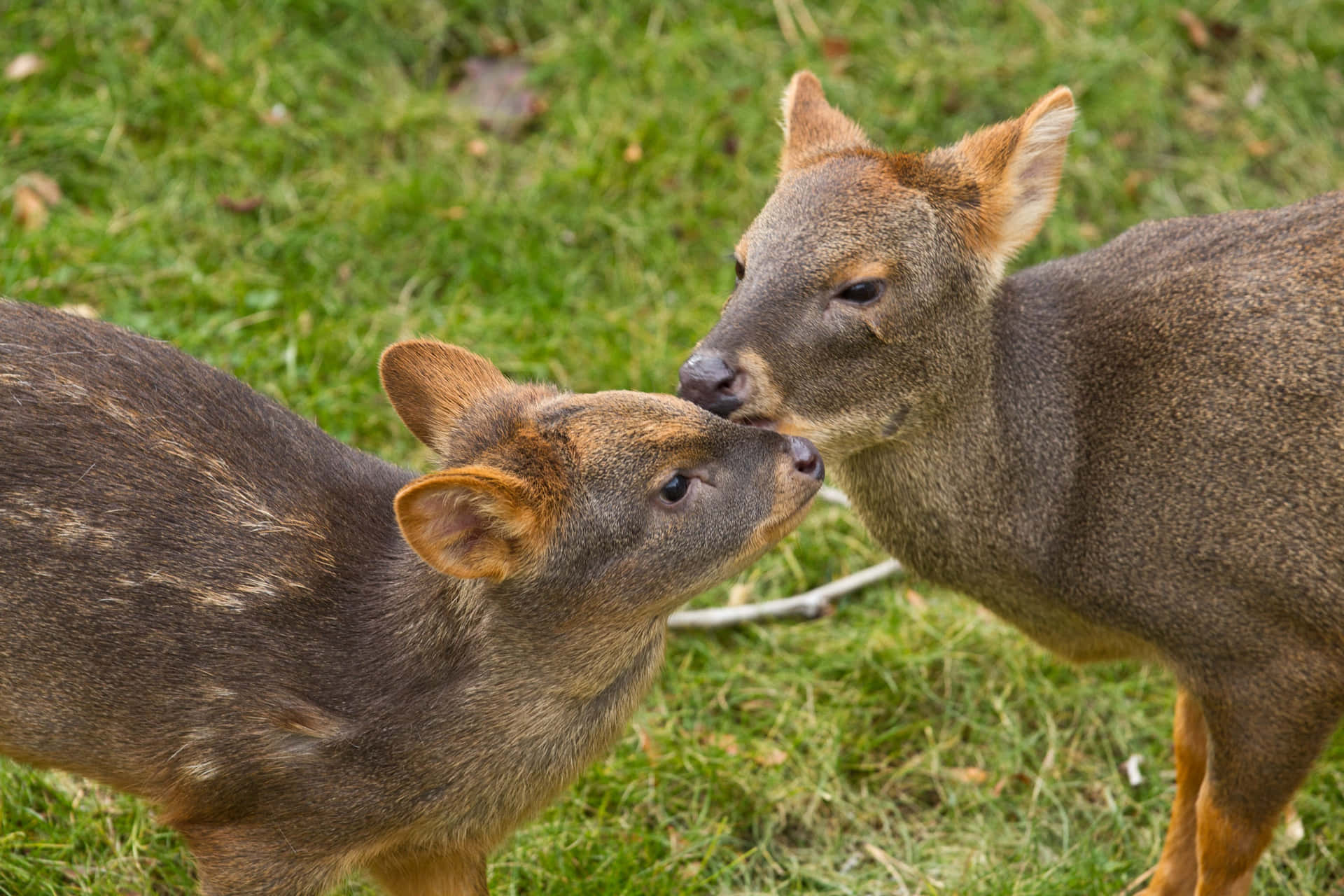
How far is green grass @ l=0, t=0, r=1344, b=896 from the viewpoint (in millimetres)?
5680

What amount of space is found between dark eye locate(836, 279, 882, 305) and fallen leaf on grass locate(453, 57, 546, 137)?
13.8ft

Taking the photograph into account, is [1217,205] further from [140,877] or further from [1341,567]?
[140,877]

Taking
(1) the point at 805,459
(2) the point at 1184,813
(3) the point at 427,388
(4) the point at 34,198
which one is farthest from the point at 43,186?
(2) the point at 1184,813

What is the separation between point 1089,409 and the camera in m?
5.04

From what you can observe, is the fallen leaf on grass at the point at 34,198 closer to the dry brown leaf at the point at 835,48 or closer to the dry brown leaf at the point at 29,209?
the dry brown leaf at the point at 29,209

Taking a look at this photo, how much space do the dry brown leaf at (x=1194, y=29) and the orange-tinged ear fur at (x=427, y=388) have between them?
6134 mm

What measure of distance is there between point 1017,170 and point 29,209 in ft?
16.7

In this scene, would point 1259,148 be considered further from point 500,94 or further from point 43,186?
point 43,186

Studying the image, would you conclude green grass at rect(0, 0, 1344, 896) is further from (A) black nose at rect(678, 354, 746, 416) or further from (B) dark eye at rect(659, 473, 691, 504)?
(A) black nose at rect(678, 354, 746, 416)

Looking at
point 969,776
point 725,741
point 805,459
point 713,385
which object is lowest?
point 969,776

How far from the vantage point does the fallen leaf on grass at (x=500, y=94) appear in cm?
856

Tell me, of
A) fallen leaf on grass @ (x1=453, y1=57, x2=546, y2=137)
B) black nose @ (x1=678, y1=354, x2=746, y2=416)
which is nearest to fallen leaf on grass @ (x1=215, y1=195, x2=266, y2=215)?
fallen leaf on grass @ (x1=453, y1=57, x2=546, y2=137)

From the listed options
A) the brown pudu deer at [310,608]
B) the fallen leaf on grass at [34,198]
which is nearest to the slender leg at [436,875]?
the brown pudu deer at [310,608]

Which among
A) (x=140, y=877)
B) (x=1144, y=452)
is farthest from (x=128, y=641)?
(x=1144, y=452)
